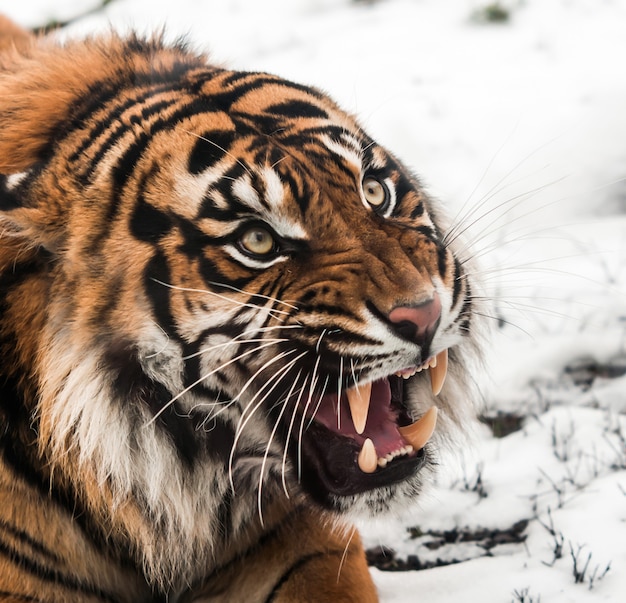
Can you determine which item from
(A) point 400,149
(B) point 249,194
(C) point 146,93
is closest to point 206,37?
(A) point 400,149

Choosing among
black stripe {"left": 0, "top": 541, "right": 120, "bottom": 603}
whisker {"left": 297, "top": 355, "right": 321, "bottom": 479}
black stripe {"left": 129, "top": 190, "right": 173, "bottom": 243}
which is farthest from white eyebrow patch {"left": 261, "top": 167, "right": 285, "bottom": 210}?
black stripe {"left": 0, "top": 541, "right": 120, "bottom": 603}

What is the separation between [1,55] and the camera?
255 cm

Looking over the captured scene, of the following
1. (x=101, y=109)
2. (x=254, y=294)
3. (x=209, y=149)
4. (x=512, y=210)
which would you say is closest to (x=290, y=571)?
(x=254, y=294)

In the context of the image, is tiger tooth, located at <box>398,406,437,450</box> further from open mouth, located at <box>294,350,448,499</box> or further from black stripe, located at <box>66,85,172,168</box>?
black stripe, located at <box>66,85,172,168</box>

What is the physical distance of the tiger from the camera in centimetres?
185

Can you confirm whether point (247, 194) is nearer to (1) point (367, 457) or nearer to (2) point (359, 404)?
(2) point (359, 404)

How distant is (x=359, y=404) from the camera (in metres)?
1.87

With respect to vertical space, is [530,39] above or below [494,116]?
above

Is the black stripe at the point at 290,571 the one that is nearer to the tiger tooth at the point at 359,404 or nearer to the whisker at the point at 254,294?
the tiger tooth at the point at 359,404

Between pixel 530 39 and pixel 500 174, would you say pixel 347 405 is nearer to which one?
pixel 500 174

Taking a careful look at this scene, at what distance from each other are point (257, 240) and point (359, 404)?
15.3 inches

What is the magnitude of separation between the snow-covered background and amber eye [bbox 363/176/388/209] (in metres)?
0.27

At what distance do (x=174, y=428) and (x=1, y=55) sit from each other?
4.06 feet

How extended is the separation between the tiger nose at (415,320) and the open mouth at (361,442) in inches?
5.1
